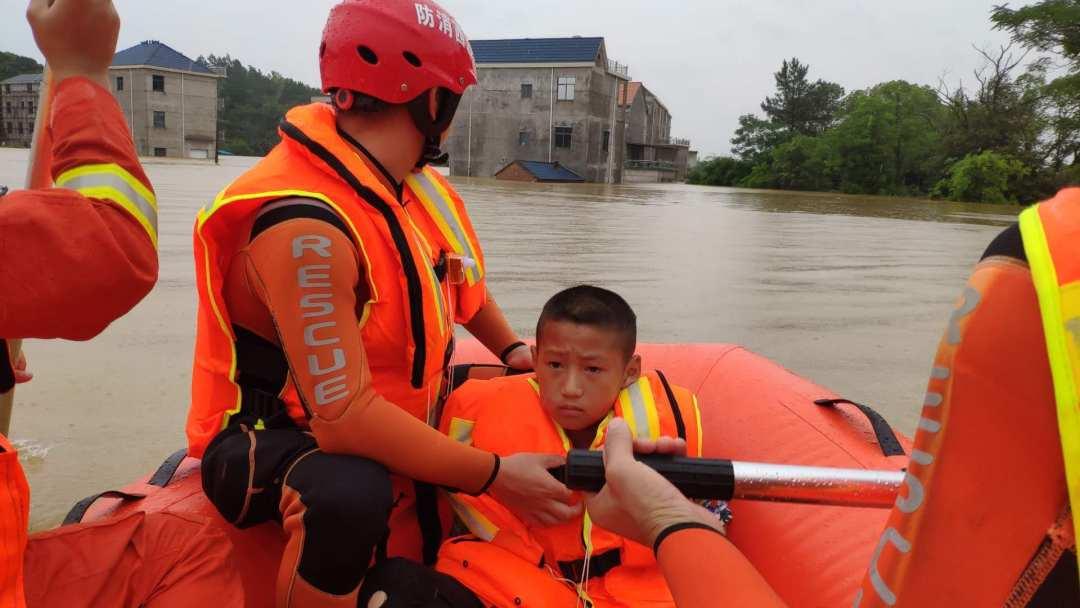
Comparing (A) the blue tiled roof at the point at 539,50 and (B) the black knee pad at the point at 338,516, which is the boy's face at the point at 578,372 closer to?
(B) the black knee pad at the point at 338,516

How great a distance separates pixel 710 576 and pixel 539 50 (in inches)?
1643

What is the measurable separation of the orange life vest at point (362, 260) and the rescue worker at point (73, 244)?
407mm

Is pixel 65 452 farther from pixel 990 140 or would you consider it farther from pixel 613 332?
pixel 990 140

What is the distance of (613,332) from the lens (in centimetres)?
191

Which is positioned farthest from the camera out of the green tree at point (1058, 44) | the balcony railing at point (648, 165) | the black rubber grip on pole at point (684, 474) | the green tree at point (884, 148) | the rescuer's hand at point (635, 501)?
the balcony railing at point (648, 165)

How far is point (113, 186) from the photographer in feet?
3.27

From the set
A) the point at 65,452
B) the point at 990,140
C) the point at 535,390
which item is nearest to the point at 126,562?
the point at 535,390

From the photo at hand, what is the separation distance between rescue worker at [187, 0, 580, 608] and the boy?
0.36 ft

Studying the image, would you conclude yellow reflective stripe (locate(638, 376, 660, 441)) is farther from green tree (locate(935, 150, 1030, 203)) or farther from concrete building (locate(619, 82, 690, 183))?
concrete building (locate(619, 82, 690, 183))

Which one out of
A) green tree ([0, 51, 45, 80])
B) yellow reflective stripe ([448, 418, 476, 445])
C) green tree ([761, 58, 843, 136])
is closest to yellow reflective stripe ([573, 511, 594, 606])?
yellow reflective stripe ([448, 418, 476, 445])

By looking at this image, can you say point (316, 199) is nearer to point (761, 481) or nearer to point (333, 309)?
point (333, 309)

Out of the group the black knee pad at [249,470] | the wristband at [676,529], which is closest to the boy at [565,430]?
the black knee pad at [249,470]

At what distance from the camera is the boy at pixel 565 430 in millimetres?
1646

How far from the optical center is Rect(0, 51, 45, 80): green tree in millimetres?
58938
